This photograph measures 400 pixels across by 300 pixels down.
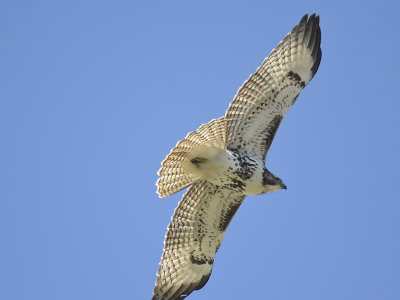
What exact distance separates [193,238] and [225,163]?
50.3 inches

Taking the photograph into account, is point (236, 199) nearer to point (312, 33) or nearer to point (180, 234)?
point (180, 234)

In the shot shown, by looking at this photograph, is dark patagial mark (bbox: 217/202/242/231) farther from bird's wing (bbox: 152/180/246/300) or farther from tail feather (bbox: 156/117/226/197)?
tail feather (bbox: 156/117/226/197)

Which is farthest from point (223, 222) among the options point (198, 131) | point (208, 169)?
point (198, 131)

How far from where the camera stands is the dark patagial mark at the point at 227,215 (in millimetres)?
8461

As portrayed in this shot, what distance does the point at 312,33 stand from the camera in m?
8.30

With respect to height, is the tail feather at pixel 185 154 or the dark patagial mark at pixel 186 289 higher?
the tail feather at pixel 185 154

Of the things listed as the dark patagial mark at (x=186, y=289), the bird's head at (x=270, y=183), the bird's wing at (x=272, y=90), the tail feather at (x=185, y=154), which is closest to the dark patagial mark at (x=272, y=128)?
the bird's wing at (x=272, y=90)

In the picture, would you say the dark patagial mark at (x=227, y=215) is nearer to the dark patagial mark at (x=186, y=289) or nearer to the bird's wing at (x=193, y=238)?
the bird's wing at (x=193, y=238)

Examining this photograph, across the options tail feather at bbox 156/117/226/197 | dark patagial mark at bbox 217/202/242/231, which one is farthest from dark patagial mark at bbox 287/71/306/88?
dark patagial mark at bbox 217/202/242/231

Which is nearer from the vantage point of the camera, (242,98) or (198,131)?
(198,131)

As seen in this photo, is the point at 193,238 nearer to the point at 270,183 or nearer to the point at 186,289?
the point at 186,289

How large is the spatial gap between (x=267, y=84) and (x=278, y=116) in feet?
1.43

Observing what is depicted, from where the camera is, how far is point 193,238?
339 inches

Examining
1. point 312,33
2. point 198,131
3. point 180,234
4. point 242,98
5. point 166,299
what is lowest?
point 166,299
